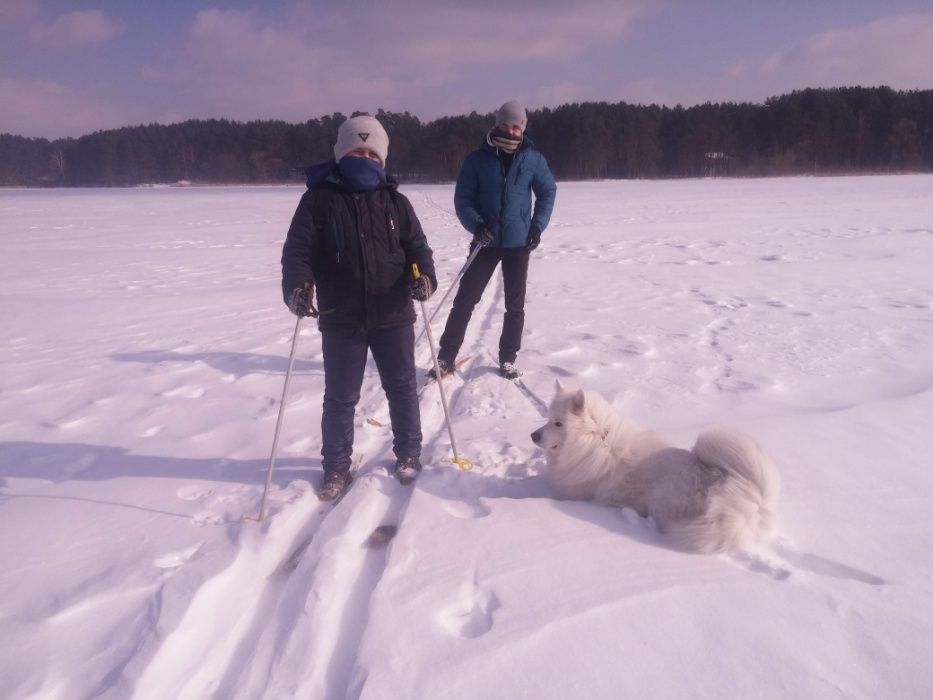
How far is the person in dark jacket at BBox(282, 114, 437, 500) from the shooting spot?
2.52 meters

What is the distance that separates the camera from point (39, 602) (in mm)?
2045

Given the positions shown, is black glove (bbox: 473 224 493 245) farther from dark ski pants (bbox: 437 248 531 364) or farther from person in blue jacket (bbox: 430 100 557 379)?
dark ski pants (bbox: 437 248 531 364)

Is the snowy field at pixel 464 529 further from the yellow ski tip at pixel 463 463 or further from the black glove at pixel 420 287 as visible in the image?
the black glove at pixel 420 287

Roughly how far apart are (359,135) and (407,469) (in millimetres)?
1652

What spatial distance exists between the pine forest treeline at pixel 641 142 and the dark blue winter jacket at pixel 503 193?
36.8 m

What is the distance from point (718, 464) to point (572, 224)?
42.4 ft

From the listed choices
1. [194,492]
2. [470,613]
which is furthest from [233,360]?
[470,613]

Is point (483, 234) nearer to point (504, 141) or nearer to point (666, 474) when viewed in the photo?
point (504, 141)

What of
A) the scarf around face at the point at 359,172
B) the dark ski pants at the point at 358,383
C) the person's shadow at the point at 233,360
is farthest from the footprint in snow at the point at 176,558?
the person's shadow at the point at 233,360

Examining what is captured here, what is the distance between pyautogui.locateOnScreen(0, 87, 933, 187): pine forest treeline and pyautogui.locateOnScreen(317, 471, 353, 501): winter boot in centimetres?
3862

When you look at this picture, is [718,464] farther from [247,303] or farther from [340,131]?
[247,303]

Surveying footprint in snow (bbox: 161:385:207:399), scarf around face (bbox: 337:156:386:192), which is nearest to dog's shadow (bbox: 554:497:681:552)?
scarf around face (bbox: 337:156:386:192)

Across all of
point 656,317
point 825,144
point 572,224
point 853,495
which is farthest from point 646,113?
point 853,495

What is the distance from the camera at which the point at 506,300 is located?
4.32 metres
